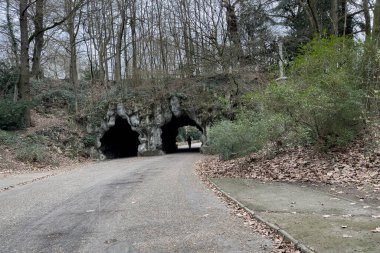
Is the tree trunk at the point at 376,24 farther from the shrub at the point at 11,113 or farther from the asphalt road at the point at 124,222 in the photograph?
the shrub at the point at 11,113

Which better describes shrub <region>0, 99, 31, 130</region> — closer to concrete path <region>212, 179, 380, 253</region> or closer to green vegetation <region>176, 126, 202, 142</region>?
concrete path <region>212, 179, 380, 253</region>

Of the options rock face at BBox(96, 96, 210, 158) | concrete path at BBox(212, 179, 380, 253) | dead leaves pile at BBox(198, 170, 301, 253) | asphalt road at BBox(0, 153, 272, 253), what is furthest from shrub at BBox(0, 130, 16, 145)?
dead leaves pile at BBox(198, 170, 301, 253)

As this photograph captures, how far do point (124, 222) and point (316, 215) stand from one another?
3.53 meters

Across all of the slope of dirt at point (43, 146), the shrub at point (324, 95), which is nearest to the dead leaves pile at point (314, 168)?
the shrub at point (324, 95)

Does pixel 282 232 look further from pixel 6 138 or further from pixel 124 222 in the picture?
pixel 6 138

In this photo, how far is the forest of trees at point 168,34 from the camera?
1033 inches

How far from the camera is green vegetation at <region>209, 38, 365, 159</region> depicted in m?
11.3

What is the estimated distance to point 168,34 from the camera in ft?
116

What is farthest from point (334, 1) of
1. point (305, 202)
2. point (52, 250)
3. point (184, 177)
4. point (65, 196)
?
point (52, 250)

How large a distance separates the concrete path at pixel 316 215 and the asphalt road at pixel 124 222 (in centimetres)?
61

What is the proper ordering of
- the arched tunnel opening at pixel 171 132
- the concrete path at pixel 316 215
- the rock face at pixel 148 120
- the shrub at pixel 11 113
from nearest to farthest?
the concrete path at pixel 316 215 < the shrub at pixel 11 113 < the rock face at pixel 148 120 < the arched tunnel opening at pixel 171 132

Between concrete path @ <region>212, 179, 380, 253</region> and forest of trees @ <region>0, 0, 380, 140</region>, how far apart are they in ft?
39.5

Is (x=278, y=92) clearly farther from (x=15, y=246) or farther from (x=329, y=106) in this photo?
(x=15, y=246)

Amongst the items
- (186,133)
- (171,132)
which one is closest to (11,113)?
(171,132)
